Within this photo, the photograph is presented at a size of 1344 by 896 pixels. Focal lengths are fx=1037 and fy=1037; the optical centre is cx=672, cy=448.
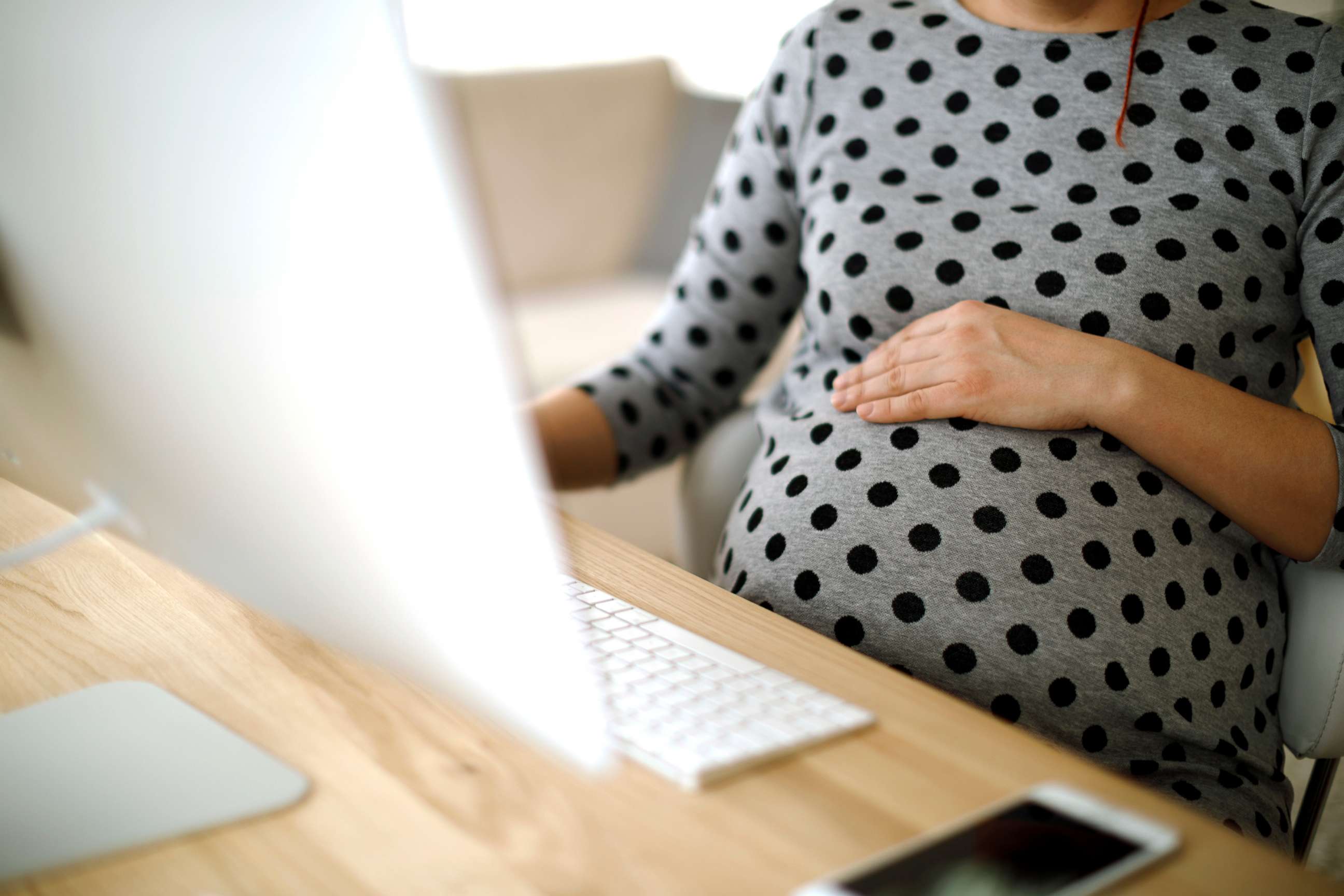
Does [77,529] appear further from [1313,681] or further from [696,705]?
[1313,681]

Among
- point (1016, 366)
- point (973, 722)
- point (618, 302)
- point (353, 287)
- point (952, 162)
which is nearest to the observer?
point (353, 287)

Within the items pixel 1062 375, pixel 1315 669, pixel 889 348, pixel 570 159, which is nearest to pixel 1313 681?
pixel 1315 669

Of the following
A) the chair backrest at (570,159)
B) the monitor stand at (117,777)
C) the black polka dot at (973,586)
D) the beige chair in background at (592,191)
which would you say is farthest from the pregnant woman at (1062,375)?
the chair backrest at (570,159)

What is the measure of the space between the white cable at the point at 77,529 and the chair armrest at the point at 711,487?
0.56 m

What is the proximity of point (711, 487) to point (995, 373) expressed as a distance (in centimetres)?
35

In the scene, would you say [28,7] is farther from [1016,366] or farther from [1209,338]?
[1209,338]

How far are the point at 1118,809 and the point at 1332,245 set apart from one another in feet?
1.93

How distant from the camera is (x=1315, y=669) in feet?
2.64

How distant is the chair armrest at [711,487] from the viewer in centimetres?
105

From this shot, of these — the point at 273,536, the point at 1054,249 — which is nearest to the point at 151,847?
the point at 273,536

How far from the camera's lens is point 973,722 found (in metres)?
0.52

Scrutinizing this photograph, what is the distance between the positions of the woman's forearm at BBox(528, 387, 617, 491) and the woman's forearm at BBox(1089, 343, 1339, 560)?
0.46 m

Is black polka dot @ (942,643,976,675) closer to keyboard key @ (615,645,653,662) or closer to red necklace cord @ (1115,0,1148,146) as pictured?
keyboard key @ (615,645,653,662)

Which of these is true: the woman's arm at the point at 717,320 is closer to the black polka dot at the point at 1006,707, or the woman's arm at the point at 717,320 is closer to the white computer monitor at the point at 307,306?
the black polka dot at the point at 1006,707
